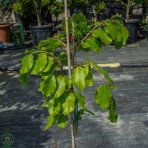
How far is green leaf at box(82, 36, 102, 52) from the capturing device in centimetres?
208

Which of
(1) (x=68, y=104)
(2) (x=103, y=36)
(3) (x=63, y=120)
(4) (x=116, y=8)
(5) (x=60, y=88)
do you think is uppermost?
(2) (x=103, y=36)

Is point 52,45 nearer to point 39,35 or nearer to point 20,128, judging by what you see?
point 20,128

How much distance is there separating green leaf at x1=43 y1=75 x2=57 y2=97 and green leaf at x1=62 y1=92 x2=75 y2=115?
112mm

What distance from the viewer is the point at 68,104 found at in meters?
2.04

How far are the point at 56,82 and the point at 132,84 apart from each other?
5.27 meters

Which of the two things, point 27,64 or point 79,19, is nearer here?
point 27,64

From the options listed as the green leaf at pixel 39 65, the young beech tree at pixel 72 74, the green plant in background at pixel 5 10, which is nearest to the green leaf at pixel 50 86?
the young beech tree at pixel 72 74

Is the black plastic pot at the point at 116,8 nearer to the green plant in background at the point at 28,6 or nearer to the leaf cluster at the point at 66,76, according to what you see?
the green plant in background at the point at 28,6

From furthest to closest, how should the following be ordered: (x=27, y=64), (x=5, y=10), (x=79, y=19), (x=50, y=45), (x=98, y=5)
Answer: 1. (x=5, y=10)
2. (x=98, y=5)
3. (x=79, y=19)
4. (x=50, y=45)
5. (x=27, y=64)

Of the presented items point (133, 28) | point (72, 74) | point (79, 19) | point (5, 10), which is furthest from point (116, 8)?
point (72, 74)

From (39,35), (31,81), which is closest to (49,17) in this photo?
(39,35)

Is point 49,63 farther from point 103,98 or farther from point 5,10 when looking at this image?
point 5,10

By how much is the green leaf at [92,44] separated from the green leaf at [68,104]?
339mm

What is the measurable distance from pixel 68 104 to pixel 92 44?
434mm
